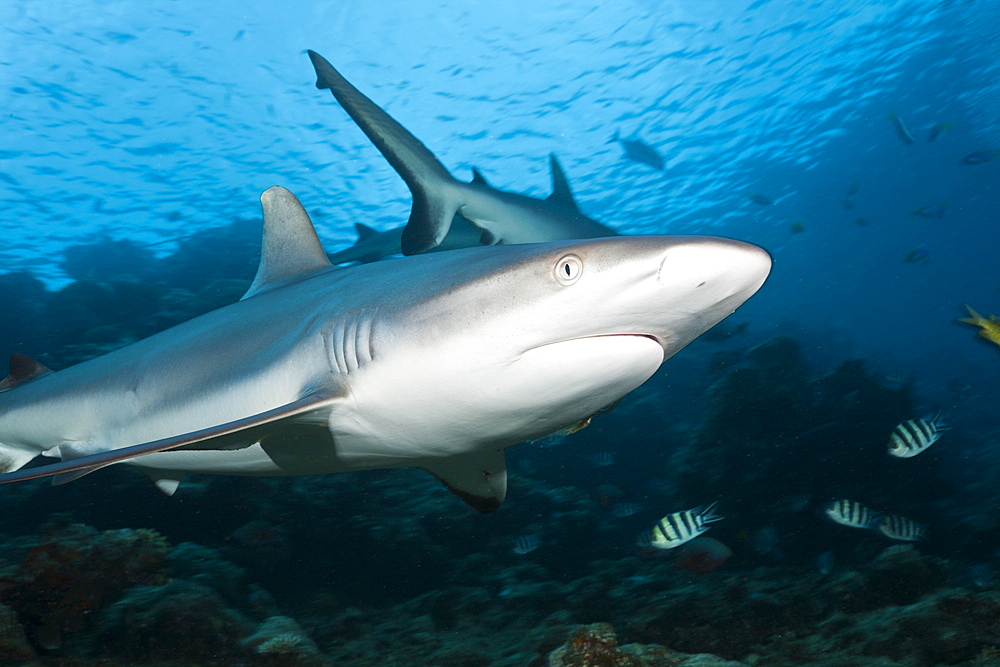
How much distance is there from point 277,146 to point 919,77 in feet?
108

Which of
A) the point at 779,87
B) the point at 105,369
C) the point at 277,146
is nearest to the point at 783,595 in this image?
the point at 105,369

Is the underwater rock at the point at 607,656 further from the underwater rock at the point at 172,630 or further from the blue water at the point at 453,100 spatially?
the blue water at the point at 453,100

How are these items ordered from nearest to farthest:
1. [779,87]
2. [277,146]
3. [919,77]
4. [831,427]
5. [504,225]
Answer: [504,225]
[831,427]
[277,146]
[779,87]
[919,77]

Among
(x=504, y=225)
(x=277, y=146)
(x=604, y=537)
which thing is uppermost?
(x=277, y=146)

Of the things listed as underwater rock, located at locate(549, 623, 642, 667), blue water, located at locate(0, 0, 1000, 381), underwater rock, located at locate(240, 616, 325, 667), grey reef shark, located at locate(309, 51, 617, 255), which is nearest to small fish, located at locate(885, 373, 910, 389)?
grey reef shark, located at locate(309, 51, 617, 255)

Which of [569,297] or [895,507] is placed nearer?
[569,297]

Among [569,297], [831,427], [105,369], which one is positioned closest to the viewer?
[569,297]

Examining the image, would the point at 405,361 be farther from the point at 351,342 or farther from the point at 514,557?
the point at 514,557

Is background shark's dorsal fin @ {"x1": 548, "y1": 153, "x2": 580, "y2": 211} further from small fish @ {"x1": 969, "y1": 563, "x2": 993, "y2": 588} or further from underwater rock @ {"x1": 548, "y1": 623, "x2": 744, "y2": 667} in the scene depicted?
small fish @ {"x1": 969, "y1": 563, "x2": 993, "y2": 588}

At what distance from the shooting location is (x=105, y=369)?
2.90 m

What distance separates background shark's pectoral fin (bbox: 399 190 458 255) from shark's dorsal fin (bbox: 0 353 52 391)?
9.04 ft

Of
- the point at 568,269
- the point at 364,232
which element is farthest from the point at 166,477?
the point at 364,232

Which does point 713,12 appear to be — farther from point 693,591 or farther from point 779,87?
point 693,591

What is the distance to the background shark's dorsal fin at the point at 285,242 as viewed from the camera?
3383 millimetres
